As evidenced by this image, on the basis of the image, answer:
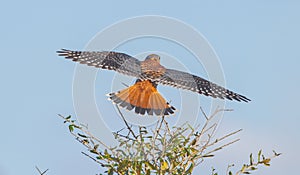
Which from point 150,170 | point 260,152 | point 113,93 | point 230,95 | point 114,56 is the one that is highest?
point 114,56

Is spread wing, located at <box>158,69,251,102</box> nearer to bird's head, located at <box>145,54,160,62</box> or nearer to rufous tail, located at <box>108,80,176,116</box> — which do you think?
rufous tail, located at <box>108,80,176,116</box>

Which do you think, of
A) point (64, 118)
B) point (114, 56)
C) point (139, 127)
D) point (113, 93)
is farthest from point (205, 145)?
point (114, 56)

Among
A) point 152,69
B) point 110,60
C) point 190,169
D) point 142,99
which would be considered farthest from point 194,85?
point 190,169

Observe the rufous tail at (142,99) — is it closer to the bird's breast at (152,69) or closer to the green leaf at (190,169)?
the bird's breast at (152,69)

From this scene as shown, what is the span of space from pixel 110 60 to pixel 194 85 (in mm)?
955

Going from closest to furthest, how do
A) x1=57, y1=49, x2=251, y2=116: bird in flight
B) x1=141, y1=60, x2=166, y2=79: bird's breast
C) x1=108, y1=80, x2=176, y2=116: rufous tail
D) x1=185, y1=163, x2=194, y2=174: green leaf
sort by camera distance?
x1=185, y1=163, x2=194, y2=174: green leaf → x1=108, y1=80, x2=176, y2=116: rufous tail → x1=57, y1=49, x2=251, y2=116: bird in flight → x1=141, y1=60, x2=166, y2=79: bird's breast

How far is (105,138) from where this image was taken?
157 inches

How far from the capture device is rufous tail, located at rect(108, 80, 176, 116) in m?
5.26

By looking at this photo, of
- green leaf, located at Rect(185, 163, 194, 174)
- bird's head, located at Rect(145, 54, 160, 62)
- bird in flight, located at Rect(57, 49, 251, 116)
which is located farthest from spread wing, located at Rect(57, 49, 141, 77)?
green leaf, located at Rect(185, 163, 194, 174)

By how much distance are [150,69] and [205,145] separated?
209cm

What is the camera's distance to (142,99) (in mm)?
5539

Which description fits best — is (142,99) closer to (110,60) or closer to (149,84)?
(149,84)

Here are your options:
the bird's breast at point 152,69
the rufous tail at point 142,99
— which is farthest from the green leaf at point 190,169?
the bird's breast at point 152,69

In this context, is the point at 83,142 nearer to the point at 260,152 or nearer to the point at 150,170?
the point at 150,170
